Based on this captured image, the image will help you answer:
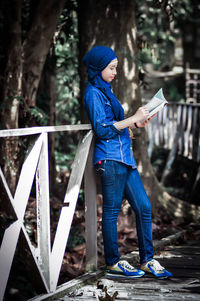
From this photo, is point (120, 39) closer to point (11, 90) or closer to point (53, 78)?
point (11, 90)

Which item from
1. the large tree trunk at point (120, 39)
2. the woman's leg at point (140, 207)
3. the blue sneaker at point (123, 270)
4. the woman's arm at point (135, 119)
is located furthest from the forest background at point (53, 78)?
the woman's arm at point (135, 119)

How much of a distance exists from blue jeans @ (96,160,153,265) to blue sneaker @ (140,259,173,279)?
0.04m

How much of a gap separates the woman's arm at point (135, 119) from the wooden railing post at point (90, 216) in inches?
17.6

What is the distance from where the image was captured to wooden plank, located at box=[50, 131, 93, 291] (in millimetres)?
3701

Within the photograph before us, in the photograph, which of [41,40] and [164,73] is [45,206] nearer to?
[41,40]

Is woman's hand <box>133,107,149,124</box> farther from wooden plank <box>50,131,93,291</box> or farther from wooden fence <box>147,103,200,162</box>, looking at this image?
wooden fence <box>147,103,200,162</box>

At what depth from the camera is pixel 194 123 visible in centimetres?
969

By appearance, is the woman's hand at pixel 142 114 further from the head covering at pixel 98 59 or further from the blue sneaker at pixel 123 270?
the blue sneaker at pixel 123 270

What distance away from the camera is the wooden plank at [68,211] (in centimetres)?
370

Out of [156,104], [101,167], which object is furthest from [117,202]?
[156,104]

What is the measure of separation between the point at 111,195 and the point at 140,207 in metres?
0.25

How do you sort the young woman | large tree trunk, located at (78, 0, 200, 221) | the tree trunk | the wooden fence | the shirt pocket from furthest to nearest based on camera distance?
the wooden fence < large tree trunk, located at (78, 0, 200, 221) < the tree trunk < the shirt pocket < the young woman

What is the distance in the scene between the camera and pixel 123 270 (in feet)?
13.5

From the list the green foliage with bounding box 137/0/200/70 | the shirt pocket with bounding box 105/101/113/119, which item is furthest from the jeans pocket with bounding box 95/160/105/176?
the green foliage with bounding box 137/0/200/70
